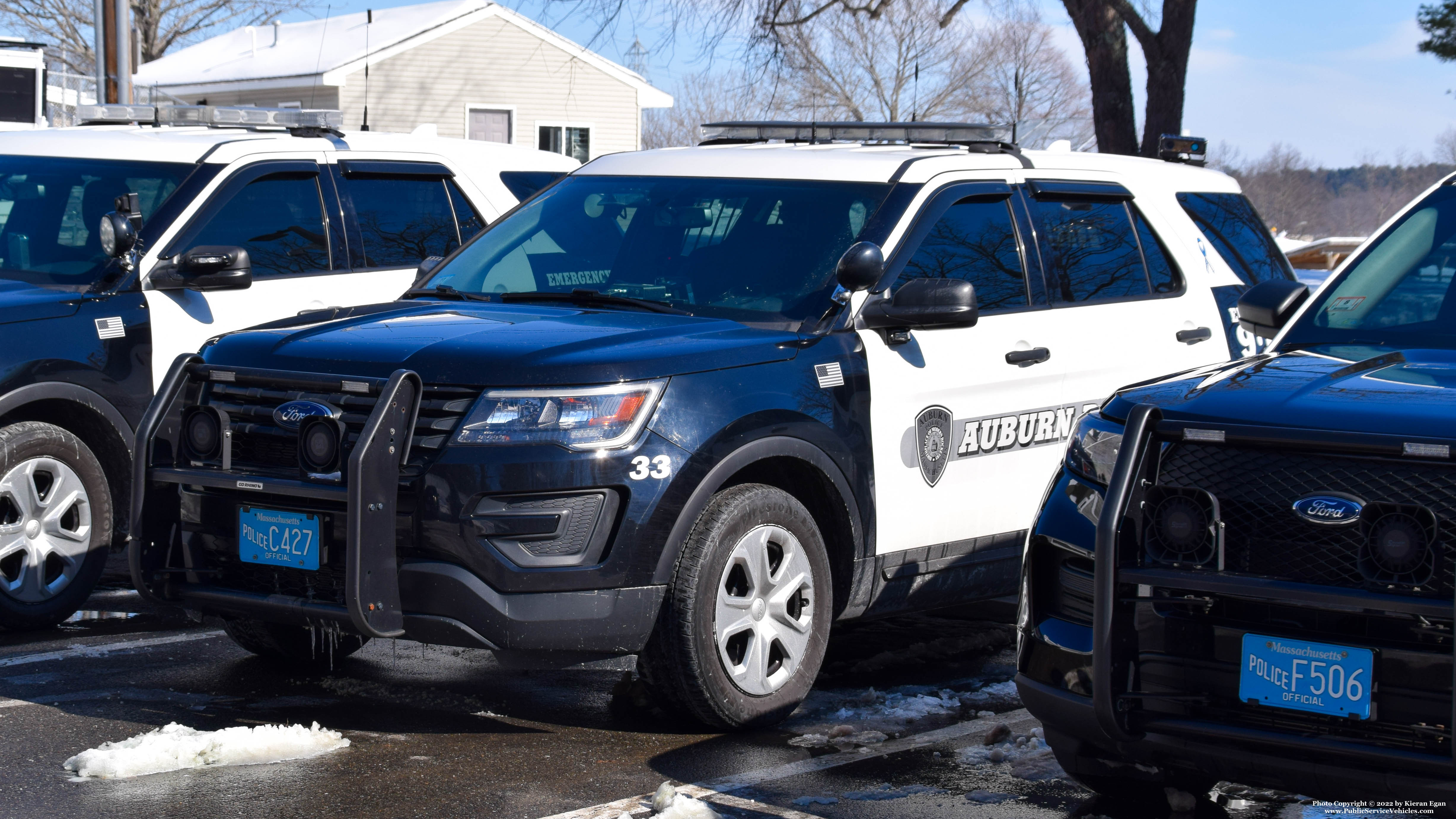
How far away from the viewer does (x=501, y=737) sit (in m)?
5.23

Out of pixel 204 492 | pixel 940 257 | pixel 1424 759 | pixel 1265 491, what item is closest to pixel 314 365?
pixel 204 492

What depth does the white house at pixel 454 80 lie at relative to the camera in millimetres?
30859

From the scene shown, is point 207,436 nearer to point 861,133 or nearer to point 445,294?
point 445,294

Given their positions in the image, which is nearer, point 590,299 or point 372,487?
point 372,487

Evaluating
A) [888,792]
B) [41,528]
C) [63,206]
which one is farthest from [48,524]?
[888,792]

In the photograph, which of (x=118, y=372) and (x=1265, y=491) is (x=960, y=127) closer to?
(x=1265, y=491)

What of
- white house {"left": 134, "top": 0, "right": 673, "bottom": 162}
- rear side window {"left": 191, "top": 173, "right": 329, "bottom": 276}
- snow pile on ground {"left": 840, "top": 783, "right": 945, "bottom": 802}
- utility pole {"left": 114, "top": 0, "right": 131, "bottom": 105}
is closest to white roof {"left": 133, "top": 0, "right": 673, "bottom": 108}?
white house {"left": 134, "top": 0, "right": 673, "bottom": 162}

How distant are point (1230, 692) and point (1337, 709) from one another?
0.82ft

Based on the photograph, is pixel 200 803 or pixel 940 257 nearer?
pixel 200 803

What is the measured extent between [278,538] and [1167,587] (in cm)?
266

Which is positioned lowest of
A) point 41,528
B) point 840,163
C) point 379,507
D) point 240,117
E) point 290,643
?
point 290,643

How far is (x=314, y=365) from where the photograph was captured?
5.04 metres

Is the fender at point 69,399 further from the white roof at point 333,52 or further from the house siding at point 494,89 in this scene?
the house siding at point 494,89

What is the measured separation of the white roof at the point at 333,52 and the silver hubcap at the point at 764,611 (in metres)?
24.2
